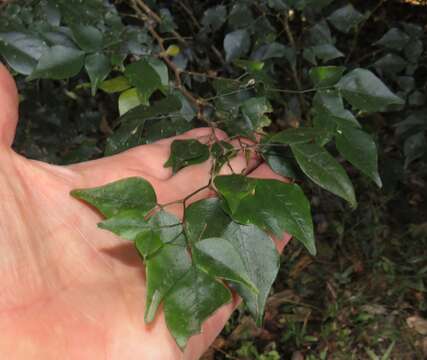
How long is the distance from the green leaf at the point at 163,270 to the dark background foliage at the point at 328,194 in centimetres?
75

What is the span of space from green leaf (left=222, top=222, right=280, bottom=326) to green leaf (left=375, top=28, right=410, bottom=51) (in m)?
0.86

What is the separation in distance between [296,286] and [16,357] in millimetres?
1191

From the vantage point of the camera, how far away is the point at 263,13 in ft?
4.54

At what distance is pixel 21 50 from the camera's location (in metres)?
1.05

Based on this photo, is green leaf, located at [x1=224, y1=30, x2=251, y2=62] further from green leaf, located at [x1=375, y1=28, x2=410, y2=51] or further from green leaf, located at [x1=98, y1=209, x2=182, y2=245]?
green leaf, located at [x1=98, y1=209, x2=182, y2=245]

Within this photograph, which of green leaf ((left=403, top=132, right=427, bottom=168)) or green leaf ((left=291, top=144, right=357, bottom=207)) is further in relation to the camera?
green leaf ((left=403, top=132, right=427, bottom=168))

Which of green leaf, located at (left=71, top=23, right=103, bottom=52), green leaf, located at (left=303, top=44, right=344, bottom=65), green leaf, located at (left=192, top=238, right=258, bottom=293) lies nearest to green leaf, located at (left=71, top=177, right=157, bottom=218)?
green leaf, located at (left=192, top=238, right=258, bottom=293)

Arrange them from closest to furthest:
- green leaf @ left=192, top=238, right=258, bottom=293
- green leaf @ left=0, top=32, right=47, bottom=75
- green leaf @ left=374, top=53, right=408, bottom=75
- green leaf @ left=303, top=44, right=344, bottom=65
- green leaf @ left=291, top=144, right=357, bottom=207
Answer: green leaf @ left=192, top=238, right=258, bottom=293 → green leaf @ left=291, top=144, right=357, bottom=207 → green leaf @ left=0, top=32, right=47, bottom=75 → green leaf @ left=303, top=44, right=344, bottom=65 → green leaf @ left=374, top=53, right=408, bottom=75

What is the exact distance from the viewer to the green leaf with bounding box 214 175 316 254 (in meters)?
0.75

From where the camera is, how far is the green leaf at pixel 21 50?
104 cm

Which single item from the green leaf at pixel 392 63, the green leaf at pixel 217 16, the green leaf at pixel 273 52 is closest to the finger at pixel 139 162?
the green leaf at pixel 273 52

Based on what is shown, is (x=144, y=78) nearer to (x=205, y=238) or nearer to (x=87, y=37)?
(x=87, y=37)

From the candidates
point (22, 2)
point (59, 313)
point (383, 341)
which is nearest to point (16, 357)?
point (59, 313)

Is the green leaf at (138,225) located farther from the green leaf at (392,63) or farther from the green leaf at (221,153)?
the green leaf at (392,63)
